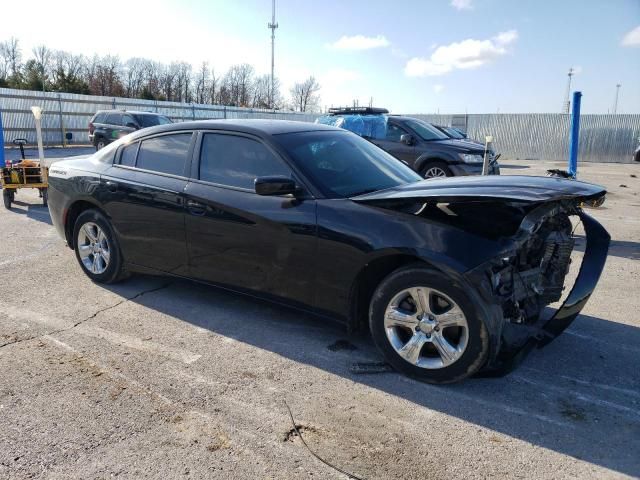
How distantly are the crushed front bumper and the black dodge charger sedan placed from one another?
0.01 m

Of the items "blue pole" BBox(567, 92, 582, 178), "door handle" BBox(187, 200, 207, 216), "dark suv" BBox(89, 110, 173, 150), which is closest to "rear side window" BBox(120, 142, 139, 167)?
"door handle" BBox(187, 200, 207, 216)

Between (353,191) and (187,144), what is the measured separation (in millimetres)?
1640

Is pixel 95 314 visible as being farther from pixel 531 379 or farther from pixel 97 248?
pixel 531 379

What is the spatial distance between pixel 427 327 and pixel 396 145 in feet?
28.4

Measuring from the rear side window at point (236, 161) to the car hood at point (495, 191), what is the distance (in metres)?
0.80

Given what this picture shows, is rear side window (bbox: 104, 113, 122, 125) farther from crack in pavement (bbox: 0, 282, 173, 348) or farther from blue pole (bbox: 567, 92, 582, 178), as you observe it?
crack in pavement (bbox: 0, 282, 173, 348)

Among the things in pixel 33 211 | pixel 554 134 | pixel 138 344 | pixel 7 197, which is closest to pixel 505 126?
pixel 554 134

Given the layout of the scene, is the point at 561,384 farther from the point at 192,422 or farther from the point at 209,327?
the point at 209,327

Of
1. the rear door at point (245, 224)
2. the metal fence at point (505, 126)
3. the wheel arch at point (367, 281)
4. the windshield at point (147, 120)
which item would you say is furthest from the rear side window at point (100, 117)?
the wheel arch at point (367, 281)

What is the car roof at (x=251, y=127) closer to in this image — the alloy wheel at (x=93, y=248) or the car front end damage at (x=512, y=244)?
the car front end damage at (x=512, y=244)

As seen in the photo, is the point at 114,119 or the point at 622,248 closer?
the point at 622,248

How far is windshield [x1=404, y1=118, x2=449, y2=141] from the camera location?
11406mm

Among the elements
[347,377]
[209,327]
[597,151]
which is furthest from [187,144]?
[597,151]

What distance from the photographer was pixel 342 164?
13.5 feet
